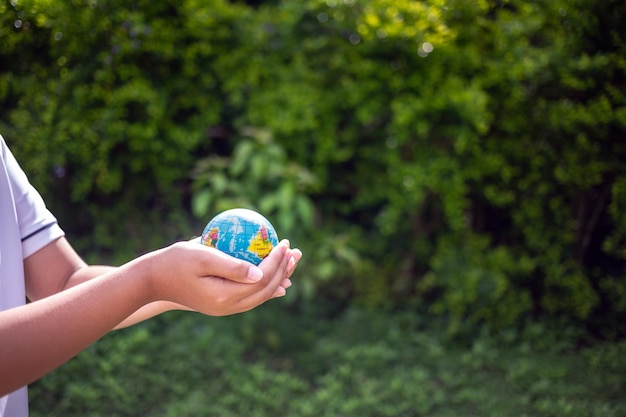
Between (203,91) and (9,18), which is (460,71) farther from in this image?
(9,18)

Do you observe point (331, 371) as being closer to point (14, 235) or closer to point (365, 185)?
point (365, 185)

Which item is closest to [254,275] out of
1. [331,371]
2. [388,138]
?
[331,371]

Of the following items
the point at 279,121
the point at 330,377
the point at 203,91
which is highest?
the point at 203,91

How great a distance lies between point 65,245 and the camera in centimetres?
175

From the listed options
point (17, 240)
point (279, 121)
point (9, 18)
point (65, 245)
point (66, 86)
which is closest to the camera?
point (17, 240)

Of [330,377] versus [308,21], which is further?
[308,21]

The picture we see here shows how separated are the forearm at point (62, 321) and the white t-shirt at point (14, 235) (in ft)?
1.20

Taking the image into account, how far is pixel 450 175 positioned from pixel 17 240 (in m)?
3.10

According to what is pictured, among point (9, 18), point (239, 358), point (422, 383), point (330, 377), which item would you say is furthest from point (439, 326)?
point (9, 18)

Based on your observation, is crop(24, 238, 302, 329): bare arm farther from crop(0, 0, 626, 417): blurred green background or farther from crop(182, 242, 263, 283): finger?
crop(0, 0, 626, 417): blurred green background

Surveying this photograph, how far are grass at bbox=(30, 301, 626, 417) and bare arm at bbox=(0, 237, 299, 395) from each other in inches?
81.6

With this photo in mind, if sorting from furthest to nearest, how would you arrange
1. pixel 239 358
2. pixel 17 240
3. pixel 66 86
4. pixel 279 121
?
pixel 279 121 < pixel 239 358 < pixel 66 86 < pixel 17 240

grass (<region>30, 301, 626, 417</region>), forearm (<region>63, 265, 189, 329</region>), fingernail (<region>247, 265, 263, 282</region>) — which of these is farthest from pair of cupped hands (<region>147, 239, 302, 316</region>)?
grass (<region>30, 301, 626, 417</region>)

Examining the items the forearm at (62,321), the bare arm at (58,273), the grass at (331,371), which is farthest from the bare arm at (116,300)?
the grass at (331,371)
